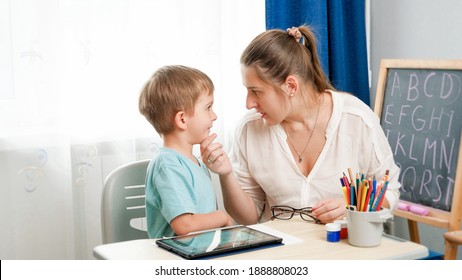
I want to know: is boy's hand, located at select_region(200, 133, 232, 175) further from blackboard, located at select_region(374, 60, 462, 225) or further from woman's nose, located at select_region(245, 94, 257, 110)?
blackboard, located at select_region(374, 60, 462, 225)

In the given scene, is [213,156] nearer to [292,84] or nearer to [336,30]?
[292,84]

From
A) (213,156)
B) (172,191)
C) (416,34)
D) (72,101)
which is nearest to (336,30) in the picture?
(416,34)

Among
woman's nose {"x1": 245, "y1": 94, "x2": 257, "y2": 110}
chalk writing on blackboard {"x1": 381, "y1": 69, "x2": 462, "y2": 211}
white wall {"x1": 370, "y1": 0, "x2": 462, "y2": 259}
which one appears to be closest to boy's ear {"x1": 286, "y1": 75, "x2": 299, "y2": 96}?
woman's nose {"x1": 245, "y1": 94, "x2": 257, "y2": 110}

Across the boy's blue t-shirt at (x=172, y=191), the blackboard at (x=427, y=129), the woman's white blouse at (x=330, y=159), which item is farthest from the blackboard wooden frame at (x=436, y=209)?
the boy's blue t-shirt at (x=172, y=191)

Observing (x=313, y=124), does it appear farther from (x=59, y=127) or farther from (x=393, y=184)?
(x=59, y=127)

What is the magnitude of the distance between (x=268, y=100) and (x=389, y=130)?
94cm

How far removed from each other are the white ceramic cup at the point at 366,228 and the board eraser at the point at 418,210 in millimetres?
1066

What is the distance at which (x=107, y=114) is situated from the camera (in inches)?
87.9

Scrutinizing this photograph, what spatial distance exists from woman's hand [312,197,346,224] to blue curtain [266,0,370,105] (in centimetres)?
119

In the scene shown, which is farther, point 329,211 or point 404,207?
point 404,207

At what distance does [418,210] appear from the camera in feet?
7.72

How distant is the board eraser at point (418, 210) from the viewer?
2334mm

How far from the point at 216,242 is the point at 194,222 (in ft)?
0.56

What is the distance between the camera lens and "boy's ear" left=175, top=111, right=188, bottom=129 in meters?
1.59
